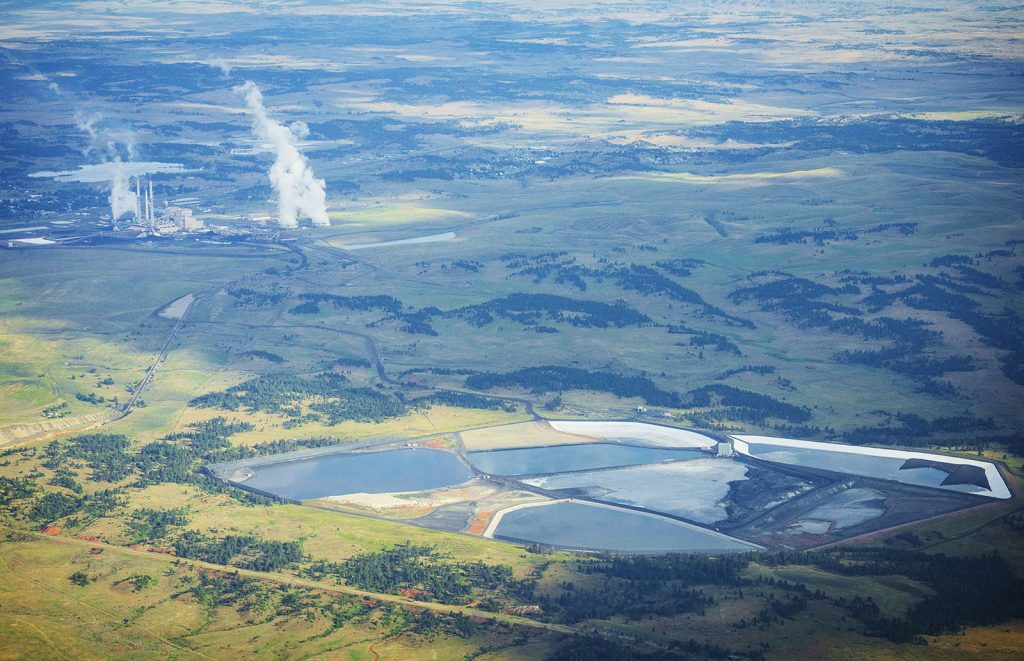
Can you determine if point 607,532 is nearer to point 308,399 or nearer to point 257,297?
point 308,399

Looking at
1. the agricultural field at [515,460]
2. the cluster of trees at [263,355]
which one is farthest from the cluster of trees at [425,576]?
the cluster of trees at [263,355]

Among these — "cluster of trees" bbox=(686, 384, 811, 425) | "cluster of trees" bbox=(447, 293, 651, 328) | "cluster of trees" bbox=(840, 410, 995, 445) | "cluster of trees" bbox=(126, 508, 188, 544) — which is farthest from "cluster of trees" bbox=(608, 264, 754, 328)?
"cluster of trees" bbox=(126, 508, 188, 544)

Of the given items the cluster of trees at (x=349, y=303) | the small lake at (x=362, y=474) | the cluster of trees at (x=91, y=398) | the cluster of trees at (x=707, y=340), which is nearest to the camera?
the small lake at (x=362, y=474)

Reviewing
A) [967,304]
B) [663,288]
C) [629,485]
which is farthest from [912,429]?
[663,288]

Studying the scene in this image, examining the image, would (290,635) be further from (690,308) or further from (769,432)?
(690,308)

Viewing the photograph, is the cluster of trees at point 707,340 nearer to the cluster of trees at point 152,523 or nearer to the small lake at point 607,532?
the small lake at point 607,532

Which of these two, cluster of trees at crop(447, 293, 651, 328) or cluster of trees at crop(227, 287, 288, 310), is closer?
cluster of trees at crop(447, 293, 651, 328)

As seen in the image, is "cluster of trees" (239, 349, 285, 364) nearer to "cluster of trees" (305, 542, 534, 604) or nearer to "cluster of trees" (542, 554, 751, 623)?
"cluster of trees" (305, 542, 534, 604)
